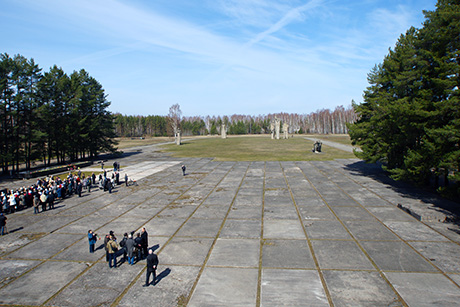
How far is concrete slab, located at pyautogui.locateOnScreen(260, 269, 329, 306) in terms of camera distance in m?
8.77

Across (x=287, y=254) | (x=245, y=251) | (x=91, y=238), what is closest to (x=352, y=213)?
(x=287, y=254)

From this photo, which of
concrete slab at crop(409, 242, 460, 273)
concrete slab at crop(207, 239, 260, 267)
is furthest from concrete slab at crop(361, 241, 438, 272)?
concrete slab at crop(207, 239, 260, 267)

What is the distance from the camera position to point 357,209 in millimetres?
18156

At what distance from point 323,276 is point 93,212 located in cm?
1473

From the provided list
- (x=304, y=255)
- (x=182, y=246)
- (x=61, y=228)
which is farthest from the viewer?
(x=61, y=228)

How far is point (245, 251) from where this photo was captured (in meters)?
12.3

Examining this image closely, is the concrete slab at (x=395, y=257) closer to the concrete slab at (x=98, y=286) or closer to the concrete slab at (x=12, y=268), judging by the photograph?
the concrete slab at (x=98, y=286)

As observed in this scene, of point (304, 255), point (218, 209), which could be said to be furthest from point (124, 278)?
point (218, 209)

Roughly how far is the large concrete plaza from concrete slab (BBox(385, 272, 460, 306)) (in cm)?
4

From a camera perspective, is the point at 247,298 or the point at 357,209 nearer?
the point at 247,298

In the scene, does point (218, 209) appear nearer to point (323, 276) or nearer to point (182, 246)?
point (182, 246)

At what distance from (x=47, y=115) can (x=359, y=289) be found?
43.8 meters

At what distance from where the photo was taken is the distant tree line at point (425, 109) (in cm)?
1675

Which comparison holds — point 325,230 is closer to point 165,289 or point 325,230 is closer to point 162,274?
point 162,274
